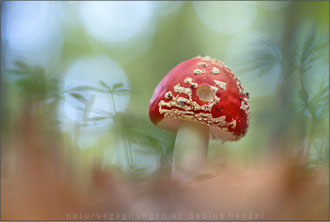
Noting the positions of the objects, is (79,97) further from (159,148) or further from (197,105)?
(197,105)

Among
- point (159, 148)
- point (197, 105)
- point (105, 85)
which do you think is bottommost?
point (159, 148)

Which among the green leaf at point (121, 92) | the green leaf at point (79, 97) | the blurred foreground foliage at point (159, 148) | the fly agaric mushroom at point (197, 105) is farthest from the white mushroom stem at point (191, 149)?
the green leaf at point (79, 97)

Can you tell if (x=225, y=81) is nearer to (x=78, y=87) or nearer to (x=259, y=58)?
(x=259, y=58)

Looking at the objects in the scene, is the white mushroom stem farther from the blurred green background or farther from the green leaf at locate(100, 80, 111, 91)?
the green leaf at locate(100, 80, 111, 91)

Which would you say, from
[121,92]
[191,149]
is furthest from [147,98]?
[191,149]

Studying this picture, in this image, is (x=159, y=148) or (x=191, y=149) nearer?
(x=191, y=149)

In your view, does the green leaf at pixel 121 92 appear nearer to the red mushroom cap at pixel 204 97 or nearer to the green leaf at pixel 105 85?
the green leaf at pixel 105 85

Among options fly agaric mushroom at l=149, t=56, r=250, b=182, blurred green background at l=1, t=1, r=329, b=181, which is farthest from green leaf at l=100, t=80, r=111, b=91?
fly agaric mushroom at l=149, t=56, r=250, b=182
